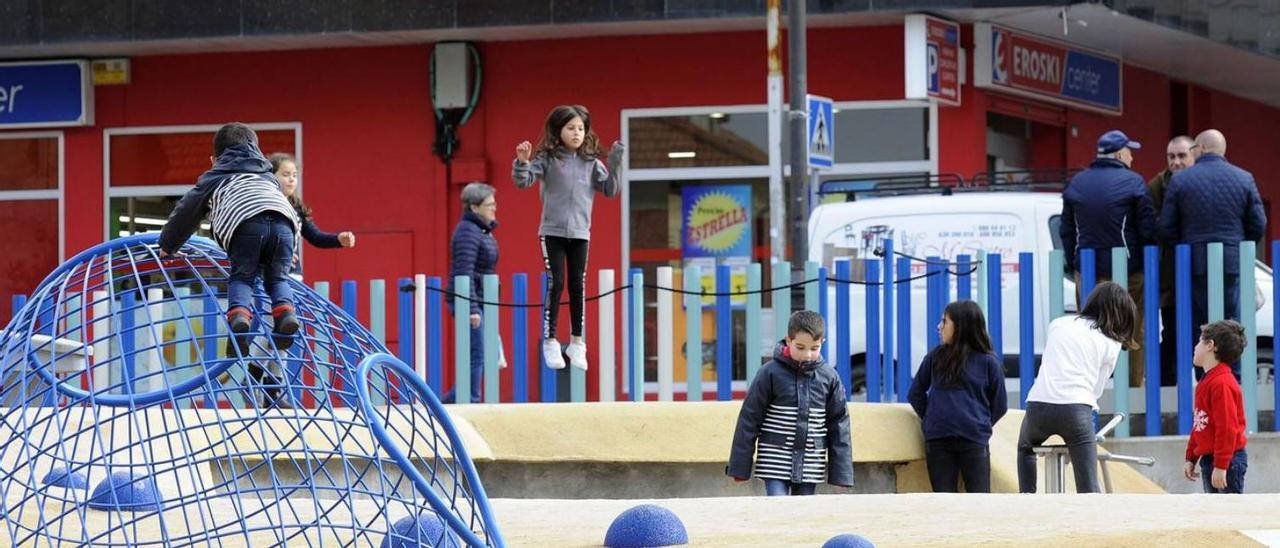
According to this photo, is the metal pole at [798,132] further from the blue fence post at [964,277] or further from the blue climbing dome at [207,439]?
the blue climbing dome at [207,439]

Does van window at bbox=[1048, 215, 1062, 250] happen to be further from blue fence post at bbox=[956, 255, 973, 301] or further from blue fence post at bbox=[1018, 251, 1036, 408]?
blue fence post at bbox=[956, 255, 973, 301]

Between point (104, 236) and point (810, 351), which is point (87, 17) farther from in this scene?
point (810, 351)

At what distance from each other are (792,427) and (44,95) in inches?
477

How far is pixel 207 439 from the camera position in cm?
894

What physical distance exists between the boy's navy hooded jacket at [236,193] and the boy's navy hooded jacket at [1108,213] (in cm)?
574

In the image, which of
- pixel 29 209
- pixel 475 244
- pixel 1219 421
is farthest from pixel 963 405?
pixel 29 209

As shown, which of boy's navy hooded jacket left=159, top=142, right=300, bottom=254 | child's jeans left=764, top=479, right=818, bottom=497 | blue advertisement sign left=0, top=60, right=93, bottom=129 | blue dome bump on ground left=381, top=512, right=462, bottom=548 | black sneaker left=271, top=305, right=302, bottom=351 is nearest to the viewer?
blue dome bump on ground left=381, top=512, right=462, bottom=548

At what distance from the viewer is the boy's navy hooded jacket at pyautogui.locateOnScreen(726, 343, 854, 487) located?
9.94 meters

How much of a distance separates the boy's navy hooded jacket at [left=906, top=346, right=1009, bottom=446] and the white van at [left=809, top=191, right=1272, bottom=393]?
2459 millimetres

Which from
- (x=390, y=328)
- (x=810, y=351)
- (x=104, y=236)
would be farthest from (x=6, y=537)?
(x=104, y=236)

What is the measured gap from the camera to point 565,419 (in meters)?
11.8

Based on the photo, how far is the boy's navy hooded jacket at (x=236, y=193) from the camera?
8.59 m

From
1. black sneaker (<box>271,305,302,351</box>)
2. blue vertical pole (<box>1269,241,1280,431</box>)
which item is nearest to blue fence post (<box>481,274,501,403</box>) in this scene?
blue vertical pole (<box>1269,241,1280,431</box>)

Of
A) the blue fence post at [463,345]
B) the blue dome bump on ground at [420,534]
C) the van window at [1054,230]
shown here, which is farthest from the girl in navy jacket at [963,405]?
the blue dome bump on ground at [420,534]
